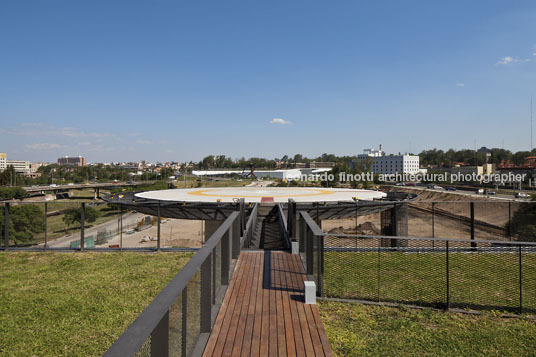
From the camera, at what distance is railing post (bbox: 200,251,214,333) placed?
3.98 m

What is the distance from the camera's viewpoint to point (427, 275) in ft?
29.6

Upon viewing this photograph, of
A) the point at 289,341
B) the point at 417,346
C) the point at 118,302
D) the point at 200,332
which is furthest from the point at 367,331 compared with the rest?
the point at 118,302

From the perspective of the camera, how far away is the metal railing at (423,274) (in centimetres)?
651

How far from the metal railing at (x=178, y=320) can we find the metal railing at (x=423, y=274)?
8.45 ft

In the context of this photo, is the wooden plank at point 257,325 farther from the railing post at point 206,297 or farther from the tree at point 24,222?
the tree at point 24,222

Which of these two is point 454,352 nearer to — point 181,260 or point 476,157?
point 181,260

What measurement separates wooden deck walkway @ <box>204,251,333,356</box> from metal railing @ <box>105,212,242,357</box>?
0.90 feet

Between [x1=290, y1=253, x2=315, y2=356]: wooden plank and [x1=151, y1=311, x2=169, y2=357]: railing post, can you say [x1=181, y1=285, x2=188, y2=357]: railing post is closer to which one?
[x1=151, y1=311, x2=169, y2=357]: railing post

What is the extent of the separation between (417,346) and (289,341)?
87.1 inches

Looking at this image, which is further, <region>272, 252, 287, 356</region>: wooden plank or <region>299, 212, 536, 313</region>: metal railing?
<region>299, 212, 536, 313</region>: metal railing

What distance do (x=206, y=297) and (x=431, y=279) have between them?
23.6ft

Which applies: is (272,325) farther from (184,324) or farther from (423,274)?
(423,274)

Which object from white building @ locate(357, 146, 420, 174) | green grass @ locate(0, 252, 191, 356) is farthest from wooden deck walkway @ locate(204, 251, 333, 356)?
white building @ locate(357, 146, 420, 174)

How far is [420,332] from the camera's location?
5363 millimetres
